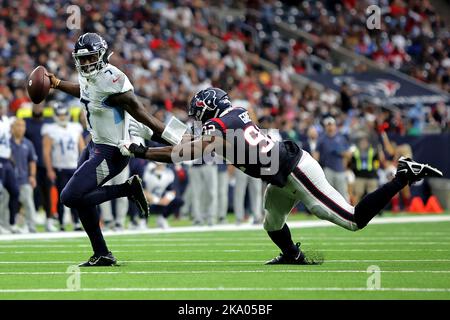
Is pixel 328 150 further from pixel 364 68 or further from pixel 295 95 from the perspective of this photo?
pixel 364 68

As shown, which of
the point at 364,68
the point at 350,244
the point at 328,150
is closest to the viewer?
the point at 350,244

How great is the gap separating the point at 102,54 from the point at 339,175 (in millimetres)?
8574

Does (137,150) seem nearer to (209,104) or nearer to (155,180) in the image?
(209,104)

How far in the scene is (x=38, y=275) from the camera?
26.0 feet

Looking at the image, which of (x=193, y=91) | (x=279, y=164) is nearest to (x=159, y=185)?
(x=193, y=91)

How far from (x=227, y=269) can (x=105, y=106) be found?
1772mm

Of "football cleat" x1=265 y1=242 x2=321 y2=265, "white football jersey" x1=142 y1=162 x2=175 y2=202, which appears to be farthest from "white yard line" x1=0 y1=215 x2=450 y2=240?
"football cleat" x1=265 y1=242 x2=321 y2=265

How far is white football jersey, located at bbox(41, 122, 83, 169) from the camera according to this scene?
1438 centimetres

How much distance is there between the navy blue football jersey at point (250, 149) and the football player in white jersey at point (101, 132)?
63 centimetres

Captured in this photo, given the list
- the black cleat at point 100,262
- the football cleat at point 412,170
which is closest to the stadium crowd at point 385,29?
the football cleat at point 412,170

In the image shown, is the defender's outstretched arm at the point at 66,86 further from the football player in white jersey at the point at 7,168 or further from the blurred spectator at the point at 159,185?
the blurred spectator at the point at 159,185

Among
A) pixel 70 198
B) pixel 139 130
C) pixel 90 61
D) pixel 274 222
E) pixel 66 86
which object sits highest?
pixel 90 61

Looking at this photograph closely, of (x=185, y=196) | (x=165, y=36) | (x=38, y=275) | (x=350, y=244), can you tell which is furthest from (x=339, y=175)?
(x=38, y=275)

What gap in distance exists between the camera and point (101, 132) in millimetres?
8703
